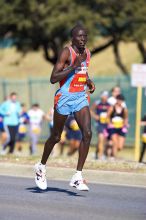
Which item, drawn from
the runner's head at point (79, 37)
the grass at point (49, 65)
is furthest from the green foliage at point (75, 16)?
the runner's head at point (79, 37)

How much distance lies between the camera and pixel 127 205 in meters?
8.95

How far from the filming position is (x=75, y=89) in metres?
9.44

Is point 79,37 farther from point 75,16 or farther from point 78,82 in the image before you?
point 75,16

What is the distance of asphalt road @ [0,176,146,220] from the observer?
26.6ft

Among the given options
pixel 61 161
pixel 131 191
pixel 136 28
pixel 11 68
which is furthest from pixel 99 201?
pixel 11 68

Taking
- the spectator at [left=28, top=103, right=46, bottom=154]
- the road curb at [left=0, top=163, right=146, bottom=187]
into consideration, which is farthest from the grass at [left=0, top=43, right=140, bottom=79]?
the road curb at [left=0, top=163, right=146, bottom=187]

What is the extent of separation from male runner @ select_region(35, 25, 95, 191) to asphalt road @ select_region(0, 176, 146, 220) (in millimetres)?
383

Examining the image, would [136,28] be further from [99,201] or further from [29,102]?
[99,201]

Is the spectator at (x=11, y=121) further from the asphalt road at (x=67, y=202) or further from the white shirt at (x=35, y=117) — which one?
the asphalt road at (x=67, y=202)

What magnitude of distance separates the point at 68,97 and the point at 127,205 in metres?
1.52

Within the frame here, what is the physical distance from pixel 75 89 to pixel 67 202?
1395 mm

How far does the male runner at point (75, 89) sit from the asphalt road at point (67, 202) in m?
0.38

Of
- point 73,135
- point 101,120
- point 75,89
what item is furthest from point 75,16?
point 75,89

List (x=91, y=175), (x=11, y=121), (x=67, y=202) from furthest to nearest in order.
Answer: (x=11, y=121), (x=91, y=175), (x=67, y=202)
